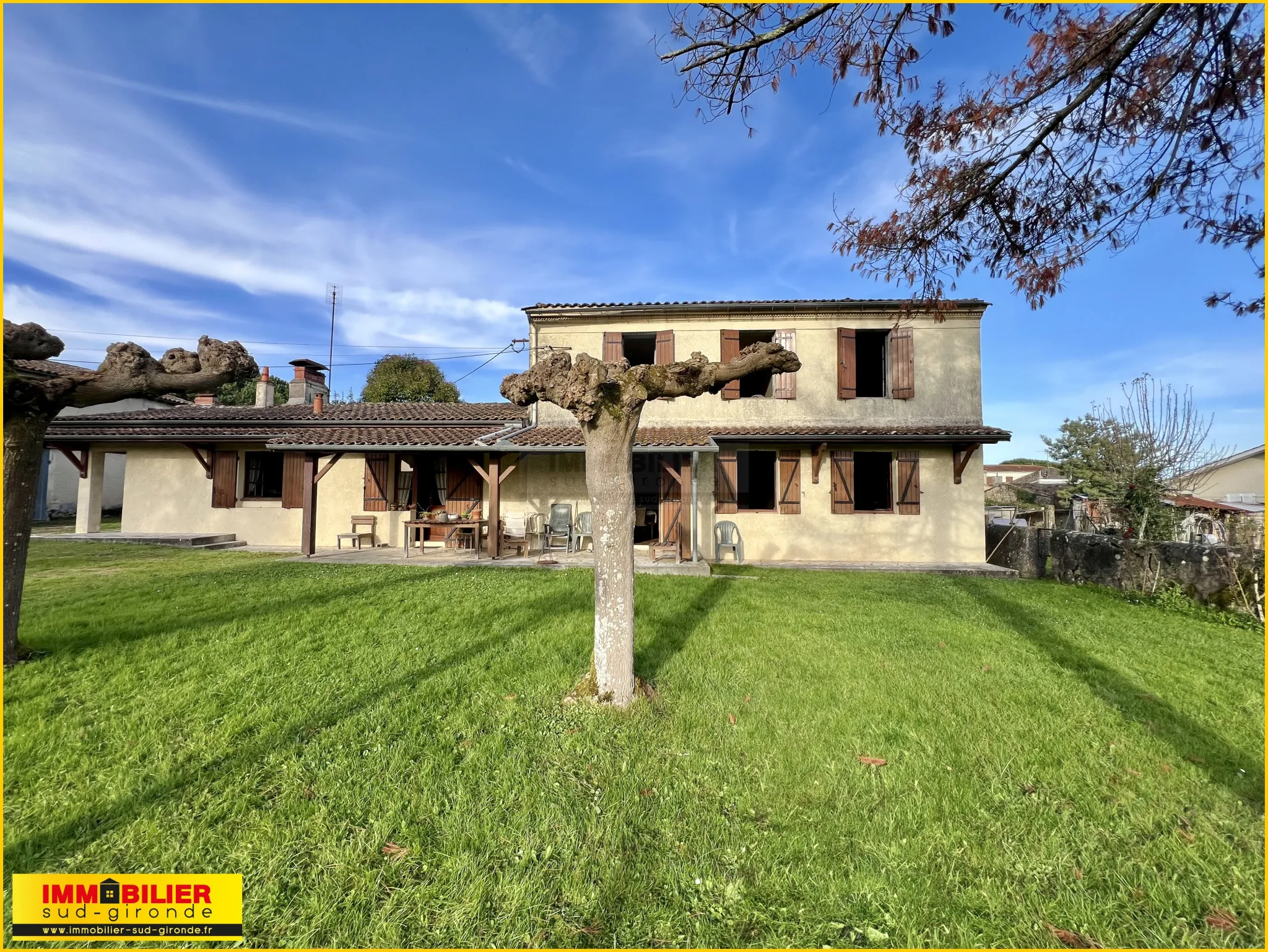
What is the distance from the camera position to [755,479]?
42.2 feet

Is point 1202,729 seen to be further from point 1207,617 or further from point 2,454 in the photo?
point 2,454

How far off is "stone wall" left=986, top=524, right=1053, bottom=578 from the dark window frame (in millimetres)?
16587

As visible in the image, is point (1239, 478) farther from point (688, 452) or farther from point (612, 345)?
point (612, 345)

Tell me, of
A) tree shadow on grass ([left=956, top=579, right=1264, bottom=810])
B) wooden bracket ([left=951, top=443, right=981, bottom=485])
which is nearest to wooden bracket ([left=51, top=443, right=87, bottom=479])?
tree shadow on grass ([left=956, top=579, right=1264, bottom=810])

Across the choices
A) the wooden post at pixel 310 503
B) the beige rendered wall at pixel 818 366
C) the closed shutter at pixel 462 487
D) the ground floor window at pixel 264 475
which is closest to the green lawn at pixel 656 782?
the wooden post at pixel 310 503

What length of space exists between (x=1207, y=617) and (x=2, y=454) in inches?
504

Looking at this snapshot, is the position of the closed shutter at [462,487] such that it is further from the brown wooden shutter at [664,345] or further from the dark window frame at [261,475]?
the brown wooden shutter at [664,345]

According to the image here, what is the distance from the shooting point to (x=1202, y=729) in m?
3.20

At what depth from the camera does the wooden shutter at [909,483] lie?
34.4ft

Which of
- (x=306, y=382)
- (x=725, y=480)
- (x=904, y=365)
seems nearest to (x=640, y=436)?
(x=725, y=480)

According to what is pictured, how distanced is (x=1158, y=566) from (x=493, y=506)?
11.0 metres

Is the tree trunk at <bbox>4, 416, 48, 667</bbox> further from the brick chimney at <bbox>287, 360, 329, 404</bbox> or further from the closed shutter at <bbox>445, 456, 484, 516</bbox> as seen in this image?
the brick chimney at <bbox>287, 360, 329, 404</bbox>

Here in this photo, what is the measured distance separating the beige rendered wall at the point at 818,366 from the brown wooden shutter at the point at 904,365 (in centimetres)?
12

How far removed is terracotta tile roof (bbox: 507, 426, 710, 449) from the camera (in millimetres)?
9352
